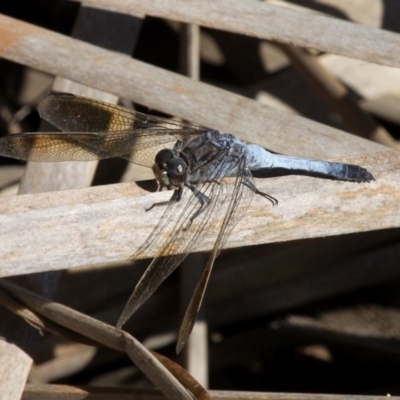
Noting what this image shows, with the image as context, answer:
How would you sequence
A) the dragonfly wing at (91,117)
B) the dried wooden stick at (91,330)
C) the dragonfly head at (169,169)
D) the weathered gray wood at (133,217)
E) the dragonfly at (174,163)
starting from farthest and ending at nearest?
the dragonfly wing at (91,117)
the dragonfly head at (169,169)
the dragonfly at (174,163)
the dried wooden stick at (91,330)
the weathered gray wood at (133,217)

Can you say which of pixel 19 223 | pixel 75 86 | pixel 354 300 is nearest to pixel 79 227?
pixel 19 223

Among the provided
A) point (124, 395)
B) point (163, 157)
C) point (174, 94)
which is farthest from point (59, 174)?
point (124, 395)

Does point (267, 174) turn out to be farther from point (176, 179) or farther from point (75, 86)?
point (75, 86)

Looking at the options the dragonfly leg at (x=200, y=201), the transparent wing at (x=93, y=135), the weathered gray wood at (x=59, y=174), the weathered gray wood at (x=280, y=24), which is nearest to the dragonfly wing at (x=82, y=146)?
the transparent wing at (x=93, y=135)

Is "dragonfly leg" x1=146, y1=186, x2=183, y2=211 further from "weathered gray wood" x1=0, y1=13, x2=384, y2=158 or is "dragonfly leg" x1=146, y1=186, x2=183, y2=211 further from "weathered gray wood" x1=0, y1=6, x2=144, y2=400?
"weathered gray wood" x1=0, y1=6, x2=144, y2=400

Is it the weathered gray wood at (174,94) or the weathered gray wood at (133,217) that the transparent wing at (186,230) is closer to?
the weathered gray wood at (133,217)

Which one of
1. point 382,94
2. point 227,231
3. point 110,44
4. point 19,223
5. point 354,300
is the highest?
point 382,94

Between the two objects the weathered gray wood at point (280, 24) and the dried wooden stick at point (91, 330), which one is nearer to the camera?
the dried wooden stick at point (91, 330)
